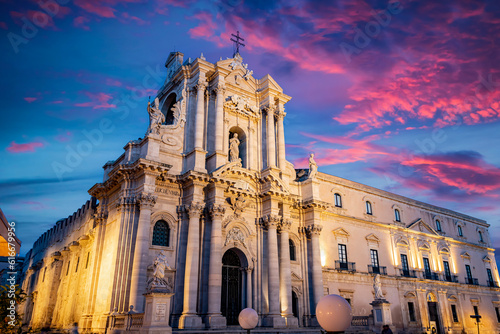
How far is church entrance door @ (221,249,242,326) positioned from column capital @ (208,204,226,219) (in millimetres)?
3287

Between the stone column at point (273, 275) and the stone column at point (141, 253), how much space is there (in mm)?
8435

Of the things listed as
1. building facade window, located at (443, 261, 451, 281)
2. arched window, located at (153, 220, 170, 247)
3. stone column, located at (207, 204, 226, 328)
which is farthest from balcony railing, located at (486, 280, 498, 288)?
arched window, located at (153, 220, 170, 247)

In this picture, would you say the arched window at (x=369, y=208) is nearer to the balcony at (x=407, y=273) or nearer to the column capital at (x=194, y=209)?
the balcony at (x=407, y=273)

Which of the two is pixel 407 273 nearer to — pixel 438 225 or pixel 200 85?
pixel 438 225

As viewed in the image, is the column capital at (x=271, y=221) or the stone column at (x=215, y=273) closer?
the stone column at (x=215, y=273)

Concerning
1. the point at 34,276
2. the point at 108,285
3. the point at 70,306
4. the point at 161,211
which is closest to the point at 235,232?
the point at 161,211

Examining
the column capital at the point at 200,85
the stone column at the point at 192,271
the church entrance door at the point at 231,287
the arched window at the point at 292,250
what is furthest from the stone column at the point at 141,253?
the arched window at the point at 292,250

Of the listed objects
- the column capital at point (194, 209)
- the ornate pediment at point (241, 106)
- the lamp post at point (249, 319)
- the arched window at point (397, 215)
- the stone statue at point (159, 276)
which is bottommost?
the lamp post at point (249, 319)

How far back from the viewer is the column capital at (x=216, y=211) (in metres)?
23.4

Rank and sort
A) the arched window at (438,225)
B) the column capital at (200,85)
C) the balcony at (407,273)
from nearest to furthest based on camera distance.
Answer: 1. the column capital at (200,85)
2. the balcony at (407,273)
3. the arched window at (438,225)

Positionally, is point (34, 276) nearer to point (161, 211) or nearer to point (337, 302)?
point (161, 211)

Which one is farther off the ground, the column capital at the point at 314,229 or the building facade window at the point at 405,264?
the column capital at the point at 314,229

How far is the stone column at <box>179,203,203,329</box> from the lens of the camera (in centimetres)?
2081

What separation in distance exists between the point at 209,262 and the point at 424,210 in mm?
29889
